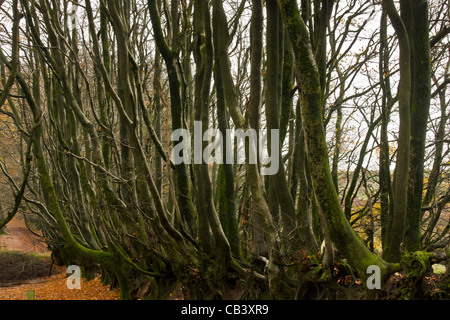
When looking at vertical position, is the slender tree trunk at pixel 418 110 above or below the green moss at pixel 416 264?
above

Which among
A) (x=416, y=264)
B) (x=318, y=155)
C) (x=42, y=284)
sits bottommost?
(x=42, y=284)

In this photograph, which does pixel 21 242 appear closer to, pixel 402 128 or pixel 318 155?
pixel 318 155

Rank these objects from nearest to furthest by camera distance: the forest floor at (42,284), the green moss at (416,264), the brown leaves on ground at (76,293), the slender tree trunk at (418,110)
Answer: the green moss at (416,264) → the slender tree trunk at (418,110) → the brown leaves on ground at (76,293) → the forest floor at (42,284)

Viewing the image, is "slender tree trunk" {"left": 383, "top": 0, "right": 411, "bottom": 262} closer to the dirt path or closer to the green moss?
Result: the green moss

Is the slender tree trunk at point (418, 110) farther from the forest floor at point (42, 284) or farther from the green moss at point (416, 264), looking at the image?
the forest floor at point (42, 284)

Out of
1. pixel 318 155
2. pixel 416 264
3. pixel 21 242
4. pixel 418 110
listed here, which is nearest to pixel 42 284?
pixel 318 155

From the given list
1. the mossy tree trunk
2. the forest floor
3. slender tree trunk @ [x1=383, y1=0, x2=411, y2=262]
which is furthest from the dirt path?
slender tree trunk @ [x1=383, y1=0, x2=411, y2=262]

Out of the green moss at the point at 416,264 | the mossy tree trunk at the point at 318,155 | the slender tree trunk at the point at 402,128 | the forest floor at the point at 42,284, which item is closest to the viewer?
the green moss at the point at 416,264

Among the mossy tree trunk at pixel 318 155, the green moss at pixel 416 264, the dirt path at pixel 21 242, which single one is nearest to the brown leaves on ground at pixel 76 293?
the mossy tree trunk at pixel 318 155

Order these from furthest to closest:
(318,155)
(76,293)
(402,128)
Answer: (76,293)
(402,128)
(318,155)

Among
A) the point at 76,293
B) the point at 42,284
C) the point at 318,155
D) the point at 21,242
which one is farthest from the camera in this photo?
the point at 21,242

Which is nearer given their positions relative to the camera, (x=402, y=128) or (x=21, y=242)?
(x=402, y=128)

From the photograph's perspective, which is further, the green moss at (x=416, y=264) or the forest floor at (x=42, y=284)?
the forest floor at (x=42, y=284)
